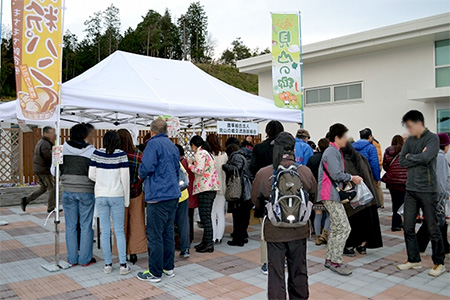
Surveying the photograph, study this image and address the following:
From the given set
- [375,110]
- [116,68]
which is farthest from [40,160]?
[375,110]

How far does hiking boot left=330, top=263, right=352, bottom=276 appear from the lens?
4.61 m

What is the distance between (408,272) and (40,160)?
728 cm

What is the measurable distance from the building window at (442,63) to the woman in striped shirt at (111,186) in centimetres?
1165

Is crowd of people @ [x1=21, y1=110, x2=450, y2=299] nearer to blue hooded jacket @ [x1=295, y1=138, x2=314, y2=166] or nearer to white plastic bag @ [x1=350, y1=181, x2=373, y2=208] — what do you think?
white plastic bag @ [x1=350, y1=181, x2=373, y2=208]

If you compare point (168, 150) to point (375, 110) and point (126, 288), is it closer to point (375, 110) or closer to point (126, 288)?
point (126, 288)

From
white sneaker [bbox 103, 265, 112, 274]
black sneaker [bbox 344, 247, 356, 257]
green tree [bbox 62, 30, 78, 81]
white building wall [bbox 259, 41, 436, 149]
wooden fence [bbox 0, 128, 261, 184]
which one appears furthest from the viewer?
green tree [bbox 62, 30, 78, 81]

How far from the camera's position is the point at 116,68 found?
22.1ft

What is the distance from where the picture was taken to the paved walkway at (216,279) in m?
4.03

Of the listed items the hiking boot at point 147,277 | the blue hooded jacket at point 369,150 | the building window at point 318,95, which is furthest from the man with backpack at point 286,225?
the building window at point 318,95

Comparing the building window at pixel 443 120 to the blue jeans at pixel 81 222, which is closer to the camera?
the blue jeans at pixel 81 222

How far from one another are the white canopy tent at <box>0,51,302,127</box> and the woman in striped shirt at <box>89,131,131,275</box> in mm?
950

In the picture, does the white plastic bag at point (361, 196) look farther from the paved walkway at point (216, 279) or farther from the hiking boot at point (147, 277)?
the hiking boot at point (147, 277)

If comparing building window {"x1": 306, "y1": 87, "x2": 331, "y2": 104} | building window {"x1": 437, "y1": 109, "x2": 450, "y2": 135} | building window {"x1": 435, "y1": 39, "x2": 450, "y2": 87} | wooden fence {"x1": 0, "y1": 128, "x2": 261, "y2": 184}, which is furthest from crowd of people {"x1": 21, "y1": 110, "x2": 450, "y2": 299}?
building window {"x1": 306, "y1": 87, "x2": 331, "y2": 104}

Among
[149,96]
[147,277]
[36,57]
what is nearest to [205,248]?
[147,277]
